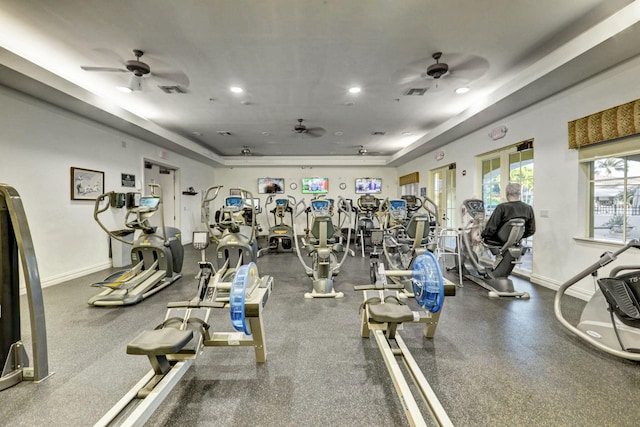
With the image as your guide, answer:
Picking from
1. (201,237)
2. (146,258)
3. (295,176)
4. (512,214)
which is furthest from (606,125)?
(295,176)

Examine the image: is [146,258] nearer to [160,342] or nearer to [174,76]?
[174,76]

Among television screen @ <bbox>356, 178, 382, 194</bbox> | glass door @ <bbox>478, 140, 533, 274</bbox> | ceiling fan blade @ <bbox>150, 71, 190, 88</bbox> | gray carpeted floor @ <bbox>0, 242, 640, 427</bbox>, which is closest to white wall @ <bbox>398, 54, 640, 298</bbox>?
glass door @ <bbox>478, 140, 533, 274</bbox>

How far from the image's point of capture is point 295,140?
26.4 feet

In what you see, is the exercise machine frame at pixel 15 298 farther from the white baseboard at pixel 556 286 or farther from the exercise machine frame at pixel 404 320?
the white baseboard at pixel 556 286

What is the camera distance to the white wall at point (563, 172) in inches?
130

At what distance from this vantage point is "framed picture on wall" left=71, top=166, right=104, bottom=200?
481cm

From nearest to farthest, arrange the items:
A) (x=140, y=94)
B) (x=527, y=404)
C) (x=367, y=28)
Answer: (x=527, y=404), (x=367, y=28), (x=140, y=94)

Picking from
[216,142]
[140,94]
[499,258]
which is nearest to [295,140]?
[216,142]

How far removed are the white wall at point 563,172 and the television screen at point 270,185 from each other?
7.91 m

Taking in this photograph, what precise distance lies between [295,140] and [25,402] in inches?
287

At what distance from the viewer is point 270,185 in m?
10.8

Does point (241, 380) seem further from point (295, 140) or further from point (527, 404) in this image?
point (295, 140)

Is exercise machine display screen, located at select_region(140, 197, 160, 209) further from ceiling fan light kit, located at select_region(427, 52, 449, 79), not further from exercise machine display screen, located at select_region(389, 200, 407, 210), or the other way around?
ceiling fan light kit, located at select_region(427, 52, 449, 79)

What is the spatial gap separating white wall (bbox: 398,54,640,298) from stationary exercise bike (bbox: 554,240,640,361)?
4.62 feet
